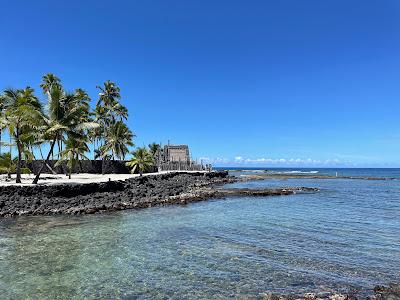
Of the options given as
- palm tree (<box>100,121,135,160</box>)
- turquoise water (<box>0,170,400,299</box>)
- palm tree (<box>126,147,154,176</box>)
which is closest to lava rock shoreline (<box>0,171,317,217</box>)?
turquoise water (<box>0,170,400,299</box>)

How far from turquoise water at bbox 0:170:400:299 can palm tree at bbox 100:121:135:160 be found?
28.4 metres

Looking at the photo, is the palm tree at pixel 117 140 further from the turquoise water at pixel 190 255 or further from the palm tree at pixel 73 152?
the turquoise water at pixel 190 255

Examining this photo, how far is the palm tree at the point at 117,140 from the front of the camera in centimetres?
4747

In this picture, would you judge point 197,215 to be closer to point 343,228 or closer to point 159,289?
point 343,228

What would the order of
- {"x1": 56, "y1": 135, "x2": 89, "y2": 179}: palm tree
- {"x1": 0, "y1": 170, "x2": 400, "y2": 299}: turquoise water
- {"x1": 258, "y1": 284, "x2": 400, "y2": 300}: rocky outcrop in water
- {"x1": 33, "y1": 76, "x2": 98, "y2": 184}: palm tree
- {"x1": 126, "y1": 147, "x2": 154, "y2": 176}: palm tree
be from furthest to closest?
{"x1": 126, "y1": 147, "x2": 154, "y2": 176}: palm tree < {"x1": 56, "y1": 135, "x2": 89, "y2": 179}: palm tree < {"x1": 33, "y1": 76, "x2": 98, "y2": 184}: palm tree < {"x1": 0, "y1": 170, "x2": 400, "y2": 299}: turquoise water < {"x1": 258, "y1": 284, "x2": 400, "y2": 300}: rocky outcrop in water

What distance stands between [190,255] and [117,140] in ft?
123

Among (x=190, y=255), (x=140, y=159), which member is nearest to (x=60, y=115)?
(x=140, y=159)

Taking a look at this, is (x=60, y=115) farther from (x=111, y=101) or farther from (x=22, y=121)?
(x=111, y=101)

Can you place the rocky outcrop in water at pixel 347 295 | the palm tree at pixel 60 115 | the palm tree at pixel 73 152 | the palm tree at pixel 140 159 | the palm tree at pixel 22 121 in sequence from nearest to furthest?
the rocky outcrop in water at pixel 347 295 < the palm tree at pixel 22 121 < the palm tree at pixel 60 115 < the palm tree at pixel 73 152 < the palm tree at pixel 140 159

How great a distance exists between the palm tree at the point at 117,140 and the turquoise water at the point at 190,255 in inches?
1120

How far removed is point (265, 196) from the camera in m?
33.9

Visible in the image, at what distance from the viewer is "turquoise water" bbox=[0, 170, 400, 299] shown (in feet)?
29.6

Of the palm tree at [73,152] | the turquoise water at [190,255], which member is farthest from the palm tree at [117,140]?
the turquoise water at [190,255]

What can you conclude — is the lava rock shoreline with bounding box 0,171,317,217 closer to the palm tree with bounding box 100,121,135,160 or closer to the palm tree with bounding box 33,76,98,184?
the palm tree with bounding box 33,76,98,184
